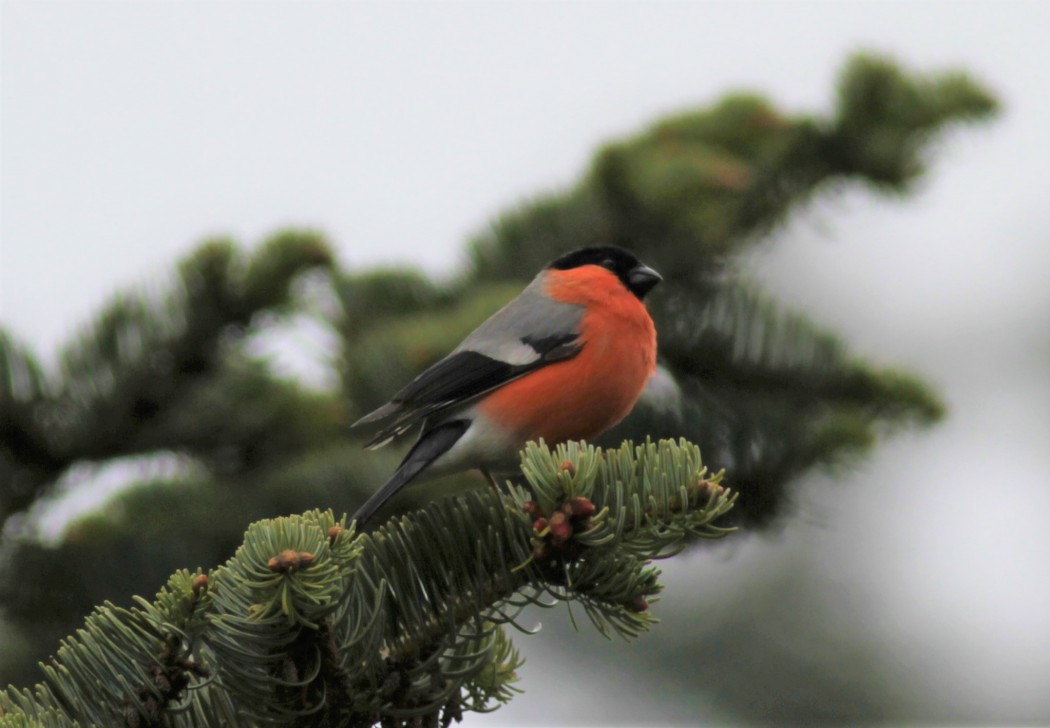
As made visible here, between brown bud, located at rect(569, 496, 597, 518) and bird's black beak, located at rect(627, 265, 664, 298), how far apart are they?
194 centimetres

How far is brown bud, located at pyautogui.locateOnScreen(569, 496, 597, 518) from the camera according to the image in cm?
194

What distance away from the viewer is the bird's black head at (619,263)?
152 inches

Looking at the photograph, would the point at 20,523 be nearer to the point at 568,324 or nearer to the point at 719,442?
the point at 568,324

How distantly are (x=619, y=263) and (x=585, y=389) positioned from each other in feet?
2.09

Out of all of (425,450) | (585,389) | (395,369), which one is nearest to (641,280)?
(585,389)

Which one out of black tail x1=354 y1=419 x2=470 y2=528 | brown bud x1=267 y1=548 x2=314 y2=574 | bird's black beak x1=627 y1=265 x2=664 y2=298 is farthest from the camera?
bird's black beak x1=627 y1=265 x2=664 y2=298

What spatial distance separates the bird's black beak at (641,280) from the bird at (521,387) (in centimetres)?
16

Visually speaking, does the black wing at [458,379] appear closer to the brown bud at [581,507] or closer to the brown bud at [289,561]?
the brown bud at [581,507]

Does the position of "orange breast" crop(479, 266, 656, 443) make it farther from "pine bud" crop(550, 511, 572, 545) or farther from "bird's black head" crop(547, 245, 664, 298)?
"pine bud" crop(550, 511, 572, 545)

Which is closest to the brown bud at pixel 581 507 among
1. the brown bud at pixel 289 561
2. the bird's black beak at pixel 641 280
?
the brown bud at pixel 289 561

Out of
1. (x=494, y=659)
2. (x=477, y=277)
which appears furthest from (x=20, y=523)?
(x=494, y=659)

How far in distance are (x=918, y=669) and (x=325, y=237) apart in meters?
6.54

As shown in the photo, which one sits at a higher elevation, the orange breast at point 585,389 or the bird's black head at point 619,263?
the bird's black head at point 619,263

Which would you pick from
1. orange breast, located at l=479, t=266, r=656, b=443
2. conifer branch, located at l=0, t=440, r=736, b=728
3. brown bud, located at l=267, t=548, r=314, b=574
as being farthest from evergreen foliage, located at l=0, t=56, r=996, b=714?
brown bud, located at l=267, t=548, r=314, b=574
